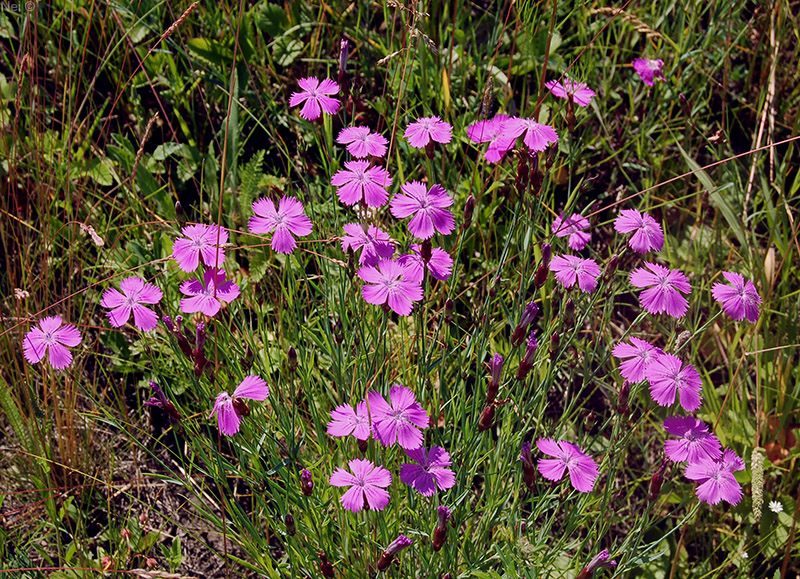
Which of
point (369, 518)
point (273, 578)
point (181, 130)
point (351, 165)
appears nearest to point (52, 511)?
point (273, 578)

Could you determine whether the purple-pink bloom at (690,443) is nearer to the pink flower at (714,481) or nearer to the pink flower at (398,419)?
the pink flower at (714,481)

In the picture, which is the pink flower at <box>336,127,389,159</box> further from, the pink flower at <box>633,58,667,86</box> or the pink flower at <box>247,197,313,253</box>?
the pink flower at <box>633,58,667,86</box>

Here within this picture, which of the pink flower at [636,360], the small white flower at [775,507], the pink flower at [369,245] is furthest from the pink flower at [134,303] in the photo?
the small white flower at [775,507]

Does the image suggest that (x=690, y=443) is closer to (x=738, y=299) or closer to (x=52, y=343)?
(x=738, y=299)

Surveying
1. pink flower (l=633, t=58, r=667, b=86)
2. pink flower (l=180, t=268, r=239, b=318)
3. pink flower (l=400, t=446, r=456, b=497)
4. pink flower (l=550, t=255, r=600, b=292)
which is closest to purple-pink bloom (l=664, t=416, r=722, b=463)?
pink flower (l=550, t=255, r=600, b=292)

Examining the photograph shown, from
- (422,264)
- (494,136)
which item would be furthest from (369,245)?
(494,136)
